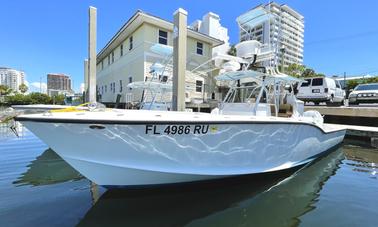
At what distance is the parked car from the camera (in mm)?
13461

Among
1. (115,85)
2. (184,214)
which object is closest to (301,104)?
(184,214)

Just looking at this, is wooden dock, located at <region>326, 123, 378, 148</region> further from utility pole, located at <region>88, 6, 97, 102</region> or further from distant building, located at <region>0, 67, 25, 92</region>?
distant building, located at <region>0, 67, 25, 92</region>

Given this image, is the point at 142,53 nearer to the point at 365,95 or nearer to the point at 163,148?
the point at 365,95

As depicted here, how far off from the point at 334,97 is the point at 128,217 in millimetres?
15081

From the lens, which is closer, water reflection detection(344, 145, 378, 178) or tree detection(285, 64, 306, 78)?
water reflection detection(344, 145, 378, 178)

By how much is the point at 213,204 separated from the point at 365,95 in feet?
44.6

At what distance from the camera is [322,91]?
48.3ft

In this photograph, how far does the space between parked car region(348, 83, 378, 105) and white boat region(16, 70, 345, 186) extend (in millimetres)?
11250

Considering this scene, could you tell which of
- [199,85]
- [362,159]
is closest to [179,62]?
[362,159]

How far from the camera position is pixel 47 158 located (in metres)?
7.48

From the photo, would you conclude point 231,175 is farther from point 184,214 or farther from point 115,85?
point 115,85

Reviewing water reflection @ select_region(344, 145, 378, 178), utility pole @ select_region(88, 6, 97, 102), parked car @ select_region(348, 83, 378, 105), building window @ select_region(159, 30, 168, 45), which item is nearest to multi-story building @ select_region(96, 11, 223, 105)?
building window @ select_region(159, 30, 168, 45)

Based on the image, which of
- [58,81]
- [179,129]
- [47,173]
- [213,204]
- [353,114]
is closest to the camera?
[179,129]

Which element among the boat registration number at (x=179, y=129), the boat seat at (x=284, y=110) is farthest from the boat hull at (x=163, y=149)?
the boat seat at (x=284, y=110)
